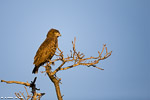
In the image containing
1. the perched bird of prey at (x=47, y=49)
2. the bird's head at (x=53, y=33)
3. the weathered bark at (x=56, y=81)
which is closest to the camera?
the weathered bark at (x=56, y=81)

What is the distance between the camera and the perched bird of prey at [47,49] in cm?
955

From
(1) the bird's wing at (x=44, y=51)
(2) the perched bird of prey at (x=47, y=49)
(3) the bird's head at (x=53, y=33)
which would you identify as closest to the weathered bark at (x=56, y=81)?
(2) the perched bird of prey at (x=47, y=49)

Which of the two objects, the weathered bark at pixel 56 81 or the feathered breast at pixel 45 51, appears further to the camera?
the feathered breast at pixel 45 51

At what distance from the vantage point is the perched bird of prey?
955cm

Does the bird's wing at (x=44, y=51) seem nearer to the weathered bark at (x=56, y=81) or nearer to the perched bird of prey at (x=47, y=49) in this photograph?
the perched bird of prey at (x=47, y=49)

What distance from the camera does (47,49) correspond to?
387 inches

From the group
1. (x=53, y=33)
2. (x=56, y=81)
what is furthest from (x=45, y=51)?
(x=56, y=81)

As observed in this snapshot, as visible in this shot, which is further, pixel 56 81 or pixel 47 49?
pixel 47 49

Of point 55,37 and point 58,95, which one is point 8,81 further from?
point 55,37

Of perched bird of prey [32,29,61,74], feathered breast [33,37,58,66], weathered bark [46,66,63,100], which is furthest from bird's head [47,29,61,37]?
weathered bark [46,66,63,100]

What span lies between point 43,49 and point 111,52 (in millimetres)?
4086

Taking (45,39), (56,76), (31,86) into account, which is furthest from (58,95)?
(45,39)

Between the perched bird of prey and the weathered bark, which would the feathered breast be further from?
the weathered bark

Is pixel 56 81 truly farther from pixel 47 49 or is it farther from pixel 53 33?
pixel 53 33
